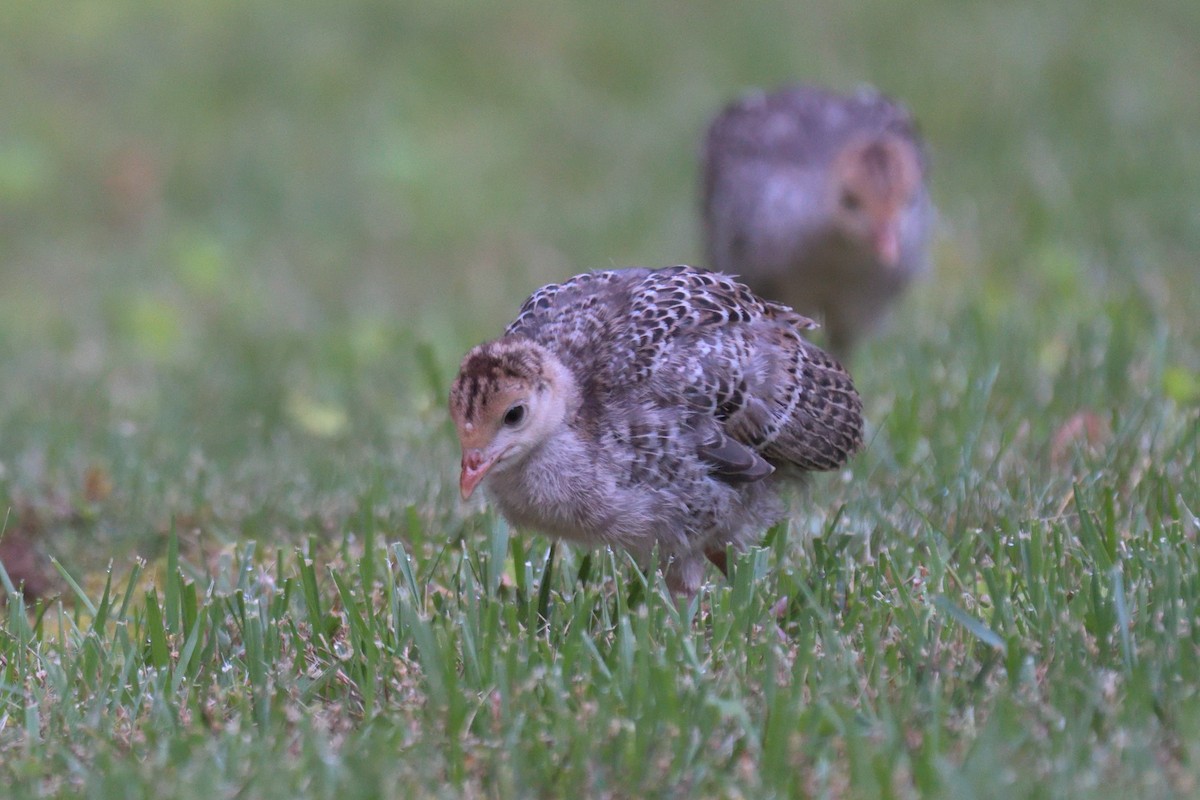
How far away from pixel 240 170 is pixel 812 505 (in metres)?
6.91

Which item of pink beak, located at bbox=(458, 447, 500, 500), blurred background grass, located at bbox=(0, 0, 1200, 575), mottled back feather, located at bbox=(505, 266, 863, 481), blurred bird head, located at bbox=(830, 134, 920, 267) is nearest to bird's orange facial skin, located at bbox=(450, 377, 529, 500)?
pink beak, located at bbox=(458, 447, 500, 500)

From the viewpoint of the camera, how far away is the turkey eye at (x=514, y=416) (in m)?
3.55

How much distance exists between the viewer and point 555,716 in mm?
3041

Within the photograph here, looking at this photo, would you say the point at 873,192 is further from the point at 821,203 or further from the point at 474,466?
the point at 474,466

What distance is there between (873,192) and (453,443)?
244 centimetres

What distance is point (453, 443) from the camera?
544 centimetres

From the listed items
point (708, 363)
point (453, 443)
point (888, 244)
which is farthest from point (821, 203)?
point (708, 363)

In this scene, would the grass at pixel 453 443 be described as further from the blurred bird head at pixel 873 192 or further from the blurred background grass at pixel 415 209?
the blurred bird head at pixel 873 192

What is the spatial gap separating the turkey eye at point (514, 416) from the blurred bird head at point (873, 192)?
351 cm

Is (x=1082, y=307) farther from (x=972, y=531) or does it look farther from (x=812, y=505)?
(x=972, y=531)

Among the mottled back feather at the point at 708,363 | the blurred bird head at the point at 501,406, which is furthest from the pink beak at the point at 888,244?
the blurred bird head at the point at 501,406

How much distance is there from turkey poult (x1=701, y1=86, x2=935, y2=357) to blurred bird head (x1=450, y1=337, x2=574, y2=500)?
3257mm

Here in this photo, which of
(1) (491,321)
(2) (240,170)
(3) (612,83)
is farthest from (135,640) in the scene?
(3) (612,83)

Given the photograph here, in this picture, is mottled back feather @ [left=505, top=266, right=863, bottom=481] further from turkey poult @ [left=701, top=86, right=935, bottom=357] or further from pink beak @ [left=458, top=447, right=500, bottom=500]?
turkey poult @ [left=701, top=86, right=935, bottom=357]
